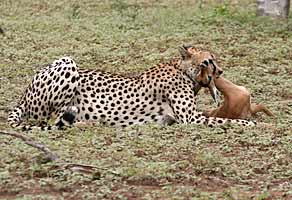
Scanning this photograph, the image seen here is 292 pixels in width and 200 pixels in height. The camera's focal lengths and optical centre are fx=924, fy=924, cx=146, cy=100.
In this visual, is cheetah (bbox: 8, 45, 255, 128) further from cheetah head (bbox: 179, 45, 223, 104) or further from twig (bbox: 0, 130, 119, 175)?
twig (bbox: 0, 130, 119, 175)

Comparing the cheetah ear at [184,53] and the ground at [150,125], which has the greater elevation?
the cheetah ear at [184,53]

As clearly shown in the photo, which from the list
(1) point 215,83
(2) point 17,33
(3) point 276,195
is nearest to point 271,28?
(2) point 17,33

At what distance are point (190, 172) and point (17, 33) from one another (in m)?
8.83

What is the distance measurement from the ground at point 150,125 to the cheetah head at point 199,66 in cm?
68

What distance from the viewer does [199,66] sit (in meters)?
8.91

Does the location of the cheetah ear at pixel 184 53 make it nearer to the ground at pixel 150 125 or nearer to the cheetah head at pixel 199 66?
the cheetah head at pixel 199 66

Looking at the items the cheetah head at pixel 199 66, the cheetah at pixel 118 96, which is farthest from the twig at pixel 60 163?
the cheetah head at pixel 199 66

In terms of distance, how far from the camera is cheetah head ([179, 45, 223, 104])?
8.91 m

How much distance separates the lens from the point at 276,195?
6.18 m

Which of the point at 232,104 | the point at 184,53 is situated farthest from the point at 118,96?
the point at 232,104

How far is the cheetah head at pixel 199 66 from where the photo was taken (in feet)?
29.2

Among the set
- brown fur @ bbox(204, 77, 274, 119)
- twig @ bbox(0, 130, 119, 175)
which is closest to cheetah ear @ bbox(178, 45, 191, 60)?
brown fur @ bbox(204, 77, 274, 119)

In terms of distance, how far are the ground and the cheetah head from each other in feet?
2.22

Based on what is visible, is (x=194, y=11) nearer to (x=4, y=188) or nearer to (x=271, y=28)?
(x=271, y=28)
